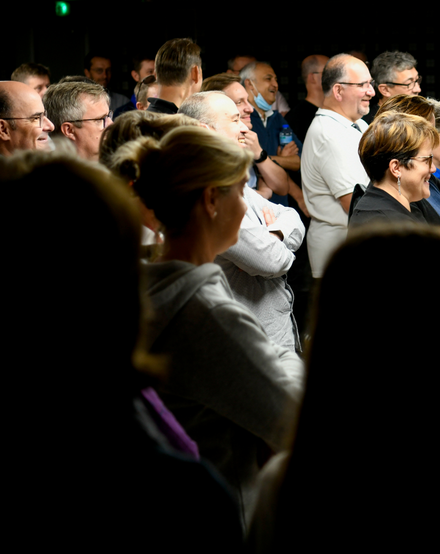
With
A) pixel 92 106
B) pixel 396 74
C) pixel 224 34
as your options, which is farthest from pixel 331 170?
pixel 224 34

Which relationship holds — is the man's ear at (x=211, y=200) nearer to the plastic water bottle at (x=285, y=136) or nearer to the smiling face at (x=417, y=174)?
the smiling face at (x=417, y=174)

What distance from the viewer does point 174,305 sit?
129 centimetres

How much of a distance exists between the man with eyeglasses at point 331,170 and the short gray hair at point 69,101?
1.29 meters

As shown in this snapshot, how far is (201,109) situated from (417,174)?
945 mm

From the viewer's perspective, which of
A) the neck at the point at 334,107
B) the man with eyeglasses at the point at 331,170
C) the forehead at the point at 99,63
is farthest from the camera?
the forehead at the point at 99,63

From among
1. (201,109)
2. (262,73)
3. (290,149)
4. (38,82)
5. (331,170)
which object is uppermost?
(201,109)

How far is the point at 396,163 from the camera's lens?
2.65 metres

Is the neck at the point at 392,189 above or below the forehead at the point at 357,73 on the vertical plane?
below

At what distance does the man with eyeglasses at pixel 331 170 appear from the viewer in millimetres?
3617

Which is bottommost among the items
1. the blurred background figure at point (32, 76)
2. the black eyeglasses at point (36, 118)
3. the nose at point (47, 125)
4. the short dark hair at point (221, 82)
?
the blurred background figure at point (32, 76)

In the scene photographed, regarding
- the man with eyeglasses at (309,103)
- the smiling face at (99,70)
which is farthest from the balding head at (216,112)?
the smiling face at (99,70)

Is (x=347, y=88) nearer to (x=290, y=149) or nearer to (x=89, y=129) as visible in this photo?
(x=290, y=149)

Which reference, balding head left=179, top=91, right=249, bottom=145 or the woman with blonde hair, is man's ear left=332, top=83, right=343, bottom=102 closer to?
balding head left=179, top=91, right=249, bottom=145

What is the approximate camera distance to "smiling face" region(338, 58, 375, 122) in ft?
13.2
